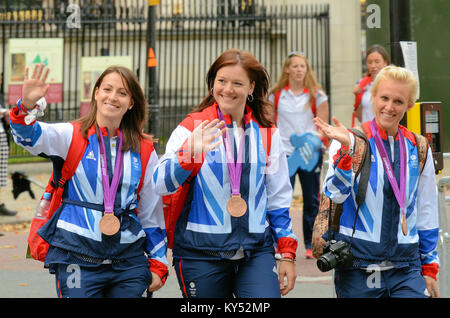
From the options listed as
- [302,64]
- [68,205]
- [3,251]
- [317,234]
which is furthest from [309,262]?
[68,205]

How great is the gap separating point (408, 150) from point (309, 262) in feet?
13.6

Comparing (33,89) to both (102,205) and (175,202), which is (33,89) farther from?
(175,202)

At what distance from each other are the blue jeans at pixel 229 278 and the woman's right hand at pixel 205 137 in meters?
0.58

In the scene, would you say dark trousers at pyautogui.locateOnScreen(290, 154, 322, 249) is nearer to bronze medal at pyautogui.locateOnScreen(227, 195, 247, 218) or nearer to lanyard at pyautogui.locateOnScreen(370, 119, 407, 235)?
lanyard at pyautogui.locateOnScreen(370, 119, 407, 235)

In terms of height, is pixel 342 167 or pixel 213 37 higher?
pixel 213 37

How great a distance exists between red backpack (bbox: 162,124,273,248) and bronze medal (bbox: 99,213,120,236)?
13.5 inches

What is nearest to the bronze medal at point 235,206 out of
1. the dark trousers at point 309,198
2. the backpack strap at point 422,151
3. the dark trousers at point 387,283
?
the dark trousers at point 387,283

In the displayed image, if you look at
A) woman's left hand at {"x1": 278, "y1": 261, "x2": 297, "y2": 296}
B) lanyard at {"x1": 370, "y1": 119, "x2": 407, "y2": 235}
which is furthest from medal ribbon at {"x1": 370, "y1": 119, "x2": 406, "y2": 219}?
woman's left hand at {"x1": 278, "y1": 261, "x2": 297, "y2": 296}

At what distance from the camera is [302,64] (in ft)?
26.9

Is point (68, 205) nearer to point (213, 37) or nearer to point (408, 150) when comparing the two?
→ point (408, 150)

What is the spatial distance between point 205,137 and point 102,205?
61cm

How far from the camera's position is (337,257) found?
3982mm

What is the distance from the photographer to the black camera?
3.97 metres
